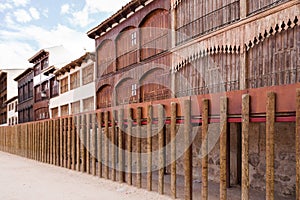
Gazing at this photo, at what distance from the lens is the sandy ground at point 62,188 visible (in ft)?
24.8

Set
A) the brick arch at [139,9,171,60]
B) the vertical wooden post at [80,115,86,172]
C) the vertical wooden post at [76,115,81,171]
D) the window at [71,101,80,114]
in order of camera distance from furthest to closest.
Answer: the window at [71,101,80,114] → the brick arch at [139,9,171,60] → the vertical wooden post at [76,115,81,171] → the vertical wooden post at [80,115,86,172]

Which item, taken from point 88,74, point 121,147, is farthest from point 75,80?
point 121,147

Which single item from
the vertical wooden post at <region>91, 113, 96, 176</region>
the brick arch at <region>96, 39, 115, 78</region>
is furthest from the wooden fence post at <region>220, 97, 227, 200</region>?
the brick arch at <region>96, 39, 115, 78</region>

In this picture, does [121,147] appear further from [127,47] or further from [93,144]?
[127,47]

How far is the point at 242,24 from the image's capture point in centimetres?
910

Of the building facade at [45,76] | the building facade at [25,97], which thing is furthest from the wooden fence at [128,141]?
the building facade at [25,97]

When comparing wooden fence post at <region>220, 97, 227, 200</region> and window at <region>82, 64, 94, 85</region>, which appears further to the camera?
window at <region>82, 64, 94, 85</region>

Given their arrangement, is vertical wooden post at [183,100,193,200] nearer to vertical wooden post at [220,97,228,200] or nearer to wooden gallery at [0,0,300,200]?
wooden gallery at [0,0,300,200]

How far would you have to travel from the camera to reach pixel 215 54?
10227mm

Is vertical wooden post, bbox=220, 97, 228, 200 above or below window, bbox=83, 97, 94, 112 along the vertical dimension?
below

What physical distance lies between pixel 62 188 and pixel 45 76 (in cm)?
2303

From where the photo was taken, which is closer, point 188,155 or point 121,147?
point 188,155

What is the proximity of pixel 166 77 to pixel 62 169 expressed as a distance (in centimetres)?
570

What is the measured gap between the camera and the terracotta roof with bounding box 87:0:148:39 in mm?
14354
